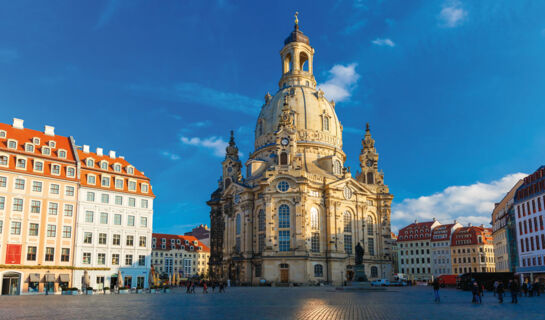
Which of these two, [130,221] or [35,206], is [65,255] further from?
[130,221]

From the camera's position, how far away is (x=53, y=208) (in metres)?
58.3

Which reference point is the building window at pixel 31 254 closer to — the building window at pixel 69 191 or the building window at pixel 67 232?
the building window at pixel 67 232

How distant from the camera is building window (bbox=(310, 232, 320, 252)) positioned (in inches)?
3253

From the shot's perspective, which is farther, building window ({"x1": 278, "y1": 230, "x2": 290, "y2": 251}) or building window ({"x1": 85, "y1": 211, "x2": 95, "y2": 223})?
building window ({"x1": 278, "y1": 230, "x2": 290, "y2": 251})

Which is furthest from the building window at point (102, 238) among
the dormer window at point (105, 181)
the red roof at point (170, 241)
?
the red roof at point (170, 241)

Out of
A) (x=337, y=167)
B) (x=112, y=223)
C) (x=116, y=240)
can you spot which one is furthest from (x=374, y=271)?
(x=112, y=223)

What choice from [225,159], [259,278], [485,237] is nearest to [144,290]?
[259,278]

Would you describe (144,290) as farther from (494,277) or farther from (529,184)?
(529,184)

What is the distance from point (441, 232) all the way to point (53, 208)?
361 feet

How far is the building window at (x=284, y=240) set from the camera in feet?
265

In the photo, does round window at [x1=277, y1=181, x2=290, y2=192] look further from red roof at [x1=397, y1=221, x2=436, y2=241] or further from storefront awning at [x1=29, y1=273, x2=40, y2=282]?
red roof at [x1=397, y1=221, x2=436, y2=241]

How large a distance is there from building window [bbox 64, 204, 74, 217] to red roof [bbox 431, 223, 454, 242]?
106m

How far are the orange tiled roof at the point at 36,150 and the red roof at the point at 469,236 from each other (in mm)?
105987

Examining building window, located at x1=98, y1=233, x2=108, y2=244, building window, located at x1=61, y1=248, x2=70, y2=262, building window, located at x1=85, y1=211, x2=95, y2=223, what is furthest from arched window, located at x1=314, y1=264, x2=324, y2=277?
building window, located at x1=61, y1=248, x2=70, y2=262
